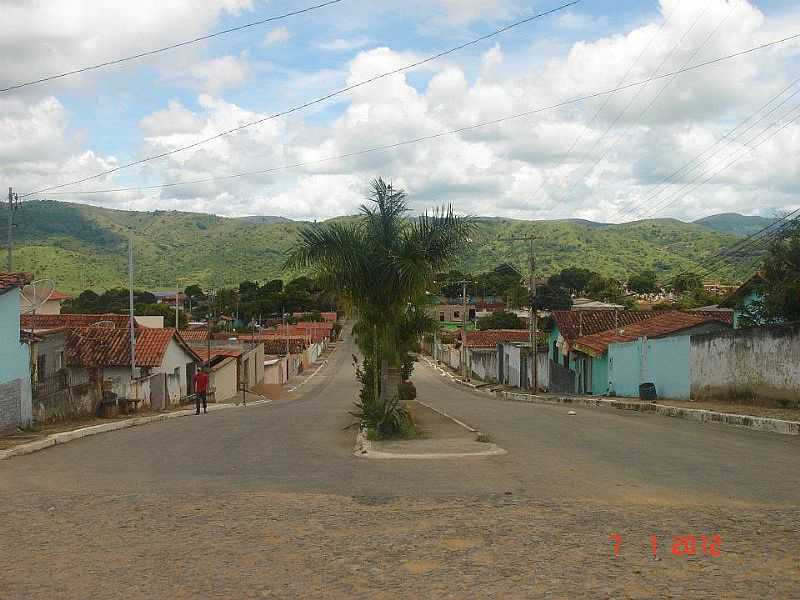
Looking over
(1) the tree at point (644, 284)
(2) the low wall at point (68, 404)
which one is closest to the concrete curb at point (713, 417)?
(2) the low wall at point (68, 404)

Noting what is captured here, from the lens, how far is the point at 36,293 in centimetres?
2141

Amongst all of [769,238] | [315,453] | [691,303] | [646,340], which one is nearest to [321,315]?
[691,303]

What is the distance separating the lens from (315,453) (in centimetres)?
1324

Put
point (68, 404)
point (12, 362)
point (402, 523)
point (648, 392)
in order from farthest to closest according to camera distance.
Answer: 1. point (648, 392)
2. point (68, 404)
3. point (12, 362)
4. point (402, 523)

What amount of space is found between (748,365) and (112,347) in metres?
26.3

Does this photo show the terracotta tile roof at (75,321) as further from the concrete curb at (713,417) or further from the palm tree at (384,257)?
the palm tree at (384,257)

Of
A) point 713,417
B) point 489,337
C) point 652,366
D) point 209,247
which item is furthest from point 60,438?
point 209,247

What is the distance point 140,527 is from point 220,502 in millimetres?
1203

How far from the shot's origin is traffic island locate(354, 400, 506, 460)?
12422 mm

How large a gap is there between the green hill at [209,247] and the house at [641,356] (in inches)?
2134

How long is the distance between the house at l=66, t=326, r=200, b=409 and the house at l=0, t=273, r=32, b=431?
994 cm

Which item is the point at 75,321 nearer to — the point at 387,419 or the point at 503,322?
the point at 387,419

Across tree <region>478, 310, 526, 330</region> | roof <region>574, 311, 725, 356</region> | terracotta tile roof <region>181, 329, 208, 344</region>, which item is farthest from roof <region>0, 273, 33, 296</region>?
tree <region>478, 310, 526, 330</region>

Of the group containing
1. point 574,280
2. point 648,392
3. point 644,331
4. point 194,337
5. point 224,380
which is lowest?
point 224,380
